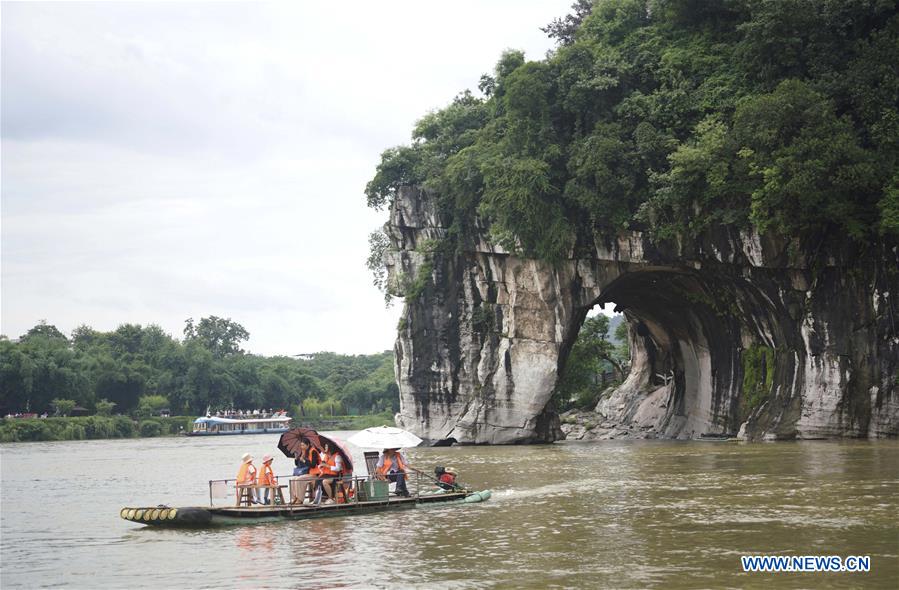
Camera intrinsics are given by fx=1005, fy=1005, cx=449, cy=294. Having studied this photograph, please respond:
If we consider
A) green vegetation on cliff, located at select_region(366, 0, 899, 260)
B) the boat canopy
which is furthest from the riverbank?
green vegetation on cliff, located at select_region(366, 0, 899, 260)

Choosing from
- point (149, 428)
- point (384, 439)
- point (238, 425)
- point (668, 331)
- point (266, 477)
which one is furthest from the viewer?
point (238, 425)

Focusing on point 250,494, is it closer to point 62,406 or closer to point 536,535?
point 536,535

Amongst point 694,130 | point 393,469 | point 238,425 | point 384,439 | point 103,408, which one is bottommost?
point 393,469

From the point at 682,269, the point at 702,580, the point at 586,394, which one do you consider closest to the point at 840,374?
the point at 682,269

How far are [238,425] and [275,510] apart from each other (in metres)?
66.7

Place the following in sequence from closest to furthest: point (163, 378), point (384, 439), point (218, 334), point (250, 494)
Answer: point (250, 494) → point (384, 439) → point (163, 378) → point (218, 334)

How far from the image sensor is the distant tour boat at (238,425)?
258 ft

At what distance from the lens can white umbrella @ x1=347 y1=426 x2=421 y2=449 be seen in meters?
18.7

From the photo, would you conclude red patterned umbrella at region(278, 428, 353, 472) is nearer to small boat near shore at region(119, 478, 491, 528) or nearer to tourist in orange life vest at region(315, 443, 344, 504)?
tourist in orange life vest at region(315, 443, 344, 504)

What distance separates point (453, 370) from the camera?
43062 mm

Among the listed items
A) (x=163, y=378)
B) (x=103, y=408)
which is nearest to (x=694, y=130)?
(x=103, y=408)

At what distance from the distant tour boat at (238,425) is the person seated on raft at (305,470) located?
61.6 metres

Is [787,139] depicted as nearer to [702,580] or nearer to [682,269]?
[682,269]

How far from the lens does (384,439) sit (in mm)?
18906
